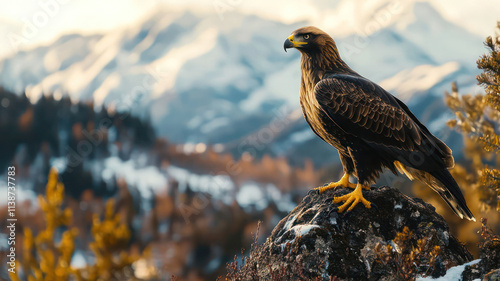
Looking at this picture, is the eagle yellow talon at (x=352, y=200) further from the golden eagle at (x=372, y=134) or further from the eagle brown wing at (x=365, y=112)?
the eagle brown wing at (x=365, y=112)

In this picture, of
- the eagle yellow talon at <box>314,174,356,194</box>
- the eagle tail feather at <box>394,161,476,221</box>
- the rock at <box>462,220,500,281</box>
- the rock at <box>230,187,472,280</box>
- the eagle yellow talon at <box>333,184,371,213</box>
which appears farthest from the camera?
the eagle yellow talon at <box>314,174,356,194</box>

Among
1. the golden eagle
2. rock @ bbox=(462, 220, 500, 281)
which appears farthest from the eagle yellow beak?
rock @ bbox=(462, 220, 500, 281)

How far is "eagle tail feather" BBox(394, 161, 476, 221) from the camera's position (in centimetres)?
572

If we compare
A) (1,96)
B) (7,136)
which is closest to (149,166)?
(7,136)

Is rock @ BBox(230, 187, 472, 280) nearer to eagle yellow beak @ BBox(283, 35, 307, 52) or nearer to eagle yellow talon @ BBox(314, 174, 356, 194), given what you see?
eagle yellow talon @ BBox(314, 174, 356, 194)

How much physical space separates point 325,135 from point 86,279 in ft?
37.0

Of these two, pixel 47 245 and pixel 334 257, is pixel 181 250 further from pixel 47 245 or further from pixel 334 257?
pixel 334 257

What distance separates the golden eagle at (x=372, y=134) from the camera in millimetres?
5754

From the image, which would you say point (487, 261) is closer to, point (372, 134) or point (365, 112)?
point (372, 134)

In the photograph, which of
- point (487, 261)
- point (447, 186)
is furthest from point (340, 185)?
point (487, 261)

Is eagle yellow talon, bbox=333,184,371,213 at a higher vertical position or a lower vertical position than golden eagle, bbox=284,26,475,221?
lower

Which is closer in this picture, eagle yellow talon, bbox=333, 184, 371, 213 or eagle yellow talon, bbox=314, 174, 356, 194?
eagle yellow talon, bbox=333, 184, 371, 213

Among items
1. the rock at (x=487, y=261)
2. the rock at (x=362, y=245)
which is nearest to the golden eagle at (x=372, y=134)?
the rock at (x=362, y=245)

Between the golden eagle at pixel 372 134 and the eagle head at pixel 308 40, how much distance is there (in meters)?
0.40
